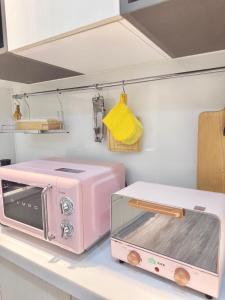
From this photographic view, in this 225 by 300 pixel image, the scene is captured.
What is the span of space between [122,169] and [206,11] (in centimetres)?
64

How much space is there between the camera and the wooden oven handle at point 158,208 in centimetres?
62

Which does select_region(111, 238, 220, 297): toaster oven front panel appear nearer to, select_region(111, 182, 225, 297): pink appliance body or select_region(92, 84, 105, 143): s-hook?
select_region(111, 182, 225, 297): pink appliance body

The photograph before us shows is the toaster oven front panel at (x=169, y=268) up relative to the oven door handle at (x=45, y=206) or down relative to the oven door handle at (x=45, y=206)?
down

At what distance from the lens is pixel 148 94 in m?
0.98

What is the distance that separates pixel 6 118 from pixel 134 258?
4.10 feet

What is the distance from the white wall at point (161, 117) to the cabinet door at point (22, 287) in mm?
546

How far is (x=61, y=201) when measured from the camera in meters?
0.76

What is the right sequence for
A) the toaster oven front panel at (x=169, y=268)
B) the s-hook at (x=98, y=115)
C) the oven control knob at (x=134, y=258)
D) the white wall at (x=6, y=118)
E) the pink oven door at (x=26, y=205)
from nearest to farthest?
the toaster oven front panel at (x=169, y=268), the oven control knob at (x=134, y=258), the pink oven door at (x=26, y=205), the s-hook at (x=98, y=115), the white wall at (x=6, y=118)

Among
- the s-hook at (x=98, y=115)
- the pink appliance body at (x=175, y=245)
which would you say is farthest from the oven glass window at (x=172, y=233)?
the s-hook at (x=98, y=115)

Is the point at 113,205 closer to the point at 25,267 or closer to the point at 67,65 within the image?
the point at 25,267

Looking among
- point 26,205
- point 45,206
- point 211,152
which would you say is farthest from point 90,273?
point 211,152

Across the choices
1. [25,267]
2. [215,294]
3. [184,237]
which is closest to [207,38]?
[184,237]

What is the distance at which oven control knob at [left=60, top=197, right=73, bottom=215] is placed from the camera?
0.74 metres

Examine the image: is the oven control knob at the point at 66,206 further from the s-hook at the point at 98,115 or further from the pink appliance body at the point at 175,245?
the s-hook at the point at 98,115
